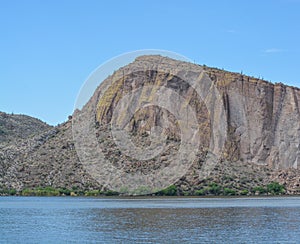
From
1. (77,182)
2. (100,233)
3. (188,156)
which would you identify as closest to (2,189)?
(77,182)

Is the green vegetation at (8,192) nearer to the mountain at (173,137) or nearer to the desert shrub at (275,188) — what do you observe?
the mountain at (173,137)

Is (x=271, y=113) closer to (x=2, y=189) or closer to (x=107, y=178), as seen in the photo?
(x=107, y=178)

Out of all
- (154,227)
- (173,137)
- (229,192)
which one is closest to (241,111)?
(173,137)

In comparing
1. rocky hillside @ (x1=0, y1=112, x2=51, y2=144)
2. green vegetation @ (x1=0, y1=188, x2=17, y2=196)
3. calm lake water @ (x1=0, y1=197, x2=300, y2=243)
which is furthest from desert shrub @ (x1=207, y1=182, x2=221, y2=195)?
calm lake water @ (x1=0, y1=197, x2=300, y2=243)

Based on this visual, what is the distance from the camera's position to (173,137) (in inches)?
5305

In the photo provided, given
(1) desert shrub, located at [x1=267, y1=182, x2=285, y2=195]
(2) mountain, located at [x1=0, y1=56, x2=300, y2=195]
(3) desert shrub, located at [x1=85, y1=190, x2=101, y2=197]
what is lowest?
(3) desert shrub, located at [x1=85, y1=190, x2=101, y2=197]

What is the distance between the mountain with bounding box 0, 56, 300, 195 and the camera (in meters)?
120

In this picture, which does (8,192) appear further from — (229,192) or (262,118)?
(262,118)

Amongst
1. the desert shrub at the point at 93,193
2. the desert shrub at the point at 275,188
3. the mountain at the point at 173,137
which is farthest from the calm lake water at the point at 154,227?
the desert shrub at the point at 275,188

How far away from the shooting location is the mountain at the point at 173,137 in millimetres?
119875

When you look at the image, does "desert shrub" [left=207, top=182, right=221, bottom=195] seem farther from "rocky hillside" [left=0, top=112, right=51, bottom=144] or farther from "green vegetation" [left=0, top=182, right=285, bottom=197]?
"rocky hillside" [left=0, top=112, right=51, bottom=144]

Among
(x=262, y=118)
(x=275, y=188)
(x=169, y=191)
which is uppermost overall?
(x=262, y=118)

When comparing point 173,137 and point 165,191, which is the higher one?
point 173,137

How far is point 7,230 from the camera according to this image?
2074 inches
